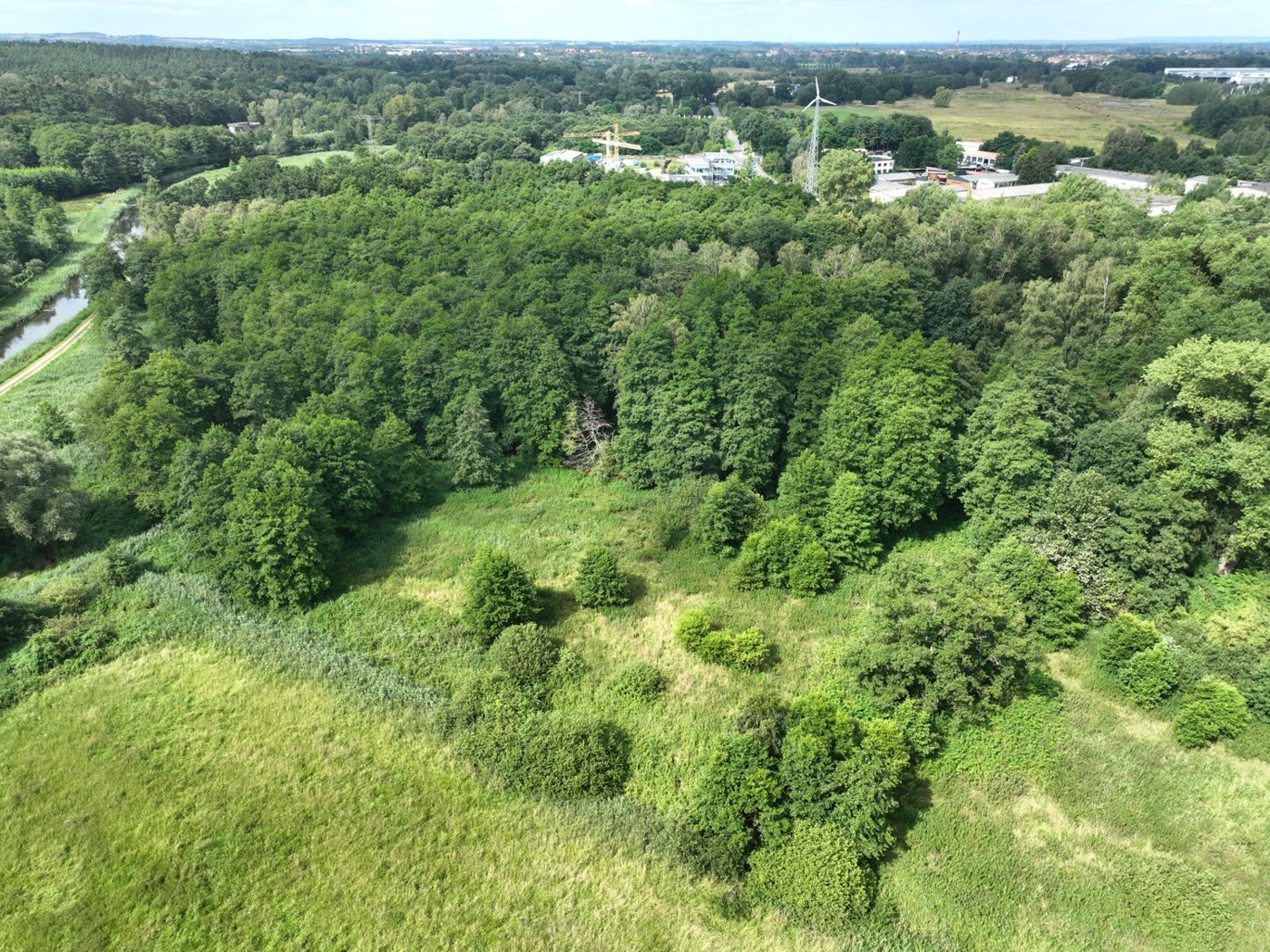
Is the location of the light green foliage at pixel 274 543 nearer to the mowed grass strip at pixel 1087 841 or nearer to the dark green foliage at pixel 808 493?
the dark green foliage at pixel 808 493

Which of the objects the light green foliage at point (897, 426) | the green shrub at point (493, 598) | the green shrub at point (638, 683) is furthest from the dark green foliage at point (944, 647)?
the green shrub at point (493, 598)

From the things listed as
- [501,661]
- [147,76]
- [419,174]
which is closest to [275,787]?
[501,661]

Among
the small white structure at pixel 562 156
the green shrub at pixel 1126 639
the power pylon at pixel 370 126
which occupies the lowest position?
the green shrub at pixel 1126 639

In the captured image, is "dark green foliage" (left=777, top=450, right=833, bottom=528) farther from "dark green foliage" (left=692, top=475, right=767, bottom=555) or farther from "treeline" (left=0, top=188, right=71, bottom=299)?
"treeline" (left=0, top=188, right=71, bottom=299)

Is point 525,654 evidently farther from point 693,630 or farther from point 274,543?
point 274,543

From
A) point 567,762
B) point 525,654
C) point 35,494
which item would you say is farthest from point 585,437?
point 35,494
